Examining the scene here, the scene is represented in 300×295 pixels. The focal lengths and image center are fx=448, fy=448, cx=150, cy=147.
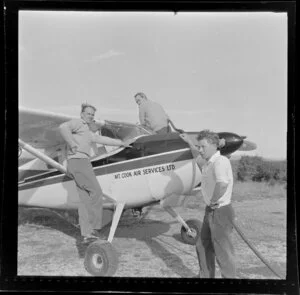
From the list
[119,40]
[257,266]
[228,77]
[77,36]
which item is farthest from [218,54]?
[257,266]

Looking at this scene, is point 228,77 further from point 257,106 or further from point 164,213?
point 164,213

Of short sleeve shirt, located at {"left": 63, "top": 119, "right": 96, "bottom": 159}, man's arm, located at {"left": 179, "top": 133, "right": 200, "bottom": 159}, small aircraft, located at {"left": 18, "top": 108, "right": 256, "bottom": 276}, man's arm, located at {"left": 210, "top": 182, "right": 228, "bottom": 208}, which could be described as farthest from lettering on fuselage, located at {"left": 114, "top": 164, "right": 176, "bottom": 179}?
man's arm, located at {"left": 210, "top": 182, "right": 228, "bottom": 208}

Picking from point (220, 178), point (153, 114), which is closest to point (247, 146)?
point (220, 178)

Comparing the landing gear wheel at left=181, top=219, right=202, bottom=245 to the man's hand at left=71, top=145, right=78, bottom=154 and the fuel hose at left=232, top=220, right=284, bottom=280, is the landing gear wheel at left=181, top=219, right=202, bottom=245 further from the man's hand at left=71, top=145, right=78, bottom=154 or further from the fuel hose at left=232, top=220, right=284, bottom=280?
the man's hand at left=71, top=145, right=78, bottom=154

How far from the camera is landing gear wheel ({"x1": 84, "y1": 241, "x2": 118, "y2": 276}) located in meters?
3.29

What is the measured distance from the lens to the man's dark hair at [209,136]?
323cm

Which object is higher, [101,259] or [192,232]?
[192,232]

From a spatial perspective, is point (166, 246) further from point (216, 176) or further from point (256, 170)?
point (256, 170)

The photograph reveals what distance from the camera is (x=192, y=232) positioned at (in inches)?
135

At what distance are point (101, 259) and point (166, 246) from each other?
1.76 ft

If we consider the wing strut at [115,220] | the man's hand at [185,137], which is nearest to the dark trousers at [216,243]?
the man's hand at [185,137]

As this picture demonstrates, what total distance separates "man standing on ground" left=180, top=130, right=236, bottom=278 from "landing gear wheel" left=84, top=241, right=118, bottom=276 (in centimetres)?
64

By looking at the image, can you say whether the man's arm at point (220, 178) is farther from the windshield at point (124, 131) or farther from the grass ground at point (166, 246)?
the windshield at point (124, 131)

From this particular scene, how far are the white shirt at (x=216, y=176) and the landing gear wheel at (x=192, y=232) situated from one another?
226mm
